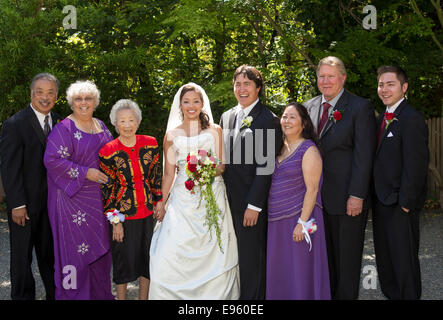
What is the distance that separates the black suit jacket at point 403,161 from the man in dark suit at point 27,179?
10.6 ft

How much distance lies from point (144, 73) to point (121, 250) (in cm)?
569

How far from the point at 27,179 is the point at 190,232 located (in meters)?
1.70

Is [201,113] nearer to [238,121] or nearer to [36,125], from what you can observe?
[238,121]

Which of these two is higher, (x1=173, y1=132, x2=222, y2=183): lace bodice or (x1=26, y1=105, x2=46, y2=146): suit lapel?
(x1=26, y1=105, x2=46, y2=146): suit lapel

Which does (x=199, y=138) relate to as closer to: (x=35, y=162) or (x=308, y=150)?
(x=308, y=150)

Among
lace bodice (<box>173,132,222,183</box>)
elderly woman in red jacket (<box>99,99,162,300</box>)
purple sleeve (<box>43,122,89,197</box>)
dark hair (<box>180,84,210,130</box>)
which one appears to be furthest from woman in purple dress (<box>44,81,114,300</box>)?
dark hair (<box>180,84,210,130</box>)

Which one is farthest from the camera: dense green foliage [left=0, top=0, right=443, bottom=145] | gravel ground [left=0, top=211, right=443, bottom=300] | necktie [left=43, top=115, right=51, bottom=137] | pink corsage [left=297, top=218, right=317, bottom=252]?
dense green foliage [left=0, top=0, right=443, bottom=145]

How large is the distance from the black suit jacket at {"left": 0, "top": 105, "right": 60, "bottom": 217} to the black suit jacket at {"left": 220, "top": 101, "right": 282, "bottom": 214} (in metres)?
1.82

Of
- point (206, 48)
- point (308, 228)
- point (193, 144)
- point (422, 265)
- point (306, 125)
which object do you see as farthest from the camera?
point (206, 48)

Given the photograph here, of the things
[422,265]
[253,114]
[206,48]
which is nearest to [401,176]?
[253,114]

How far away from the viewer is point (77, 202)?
14.4 feet

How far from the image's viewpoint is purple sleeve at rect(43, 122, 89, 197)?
4242 millimetres

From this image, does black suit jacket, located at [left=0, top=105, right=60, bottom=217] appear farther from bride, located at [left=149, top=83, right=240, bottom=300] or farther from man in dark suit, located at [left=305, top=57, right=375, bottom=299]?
man in dark suit, located at [left=305, top=57, right=375, bottom=299]
